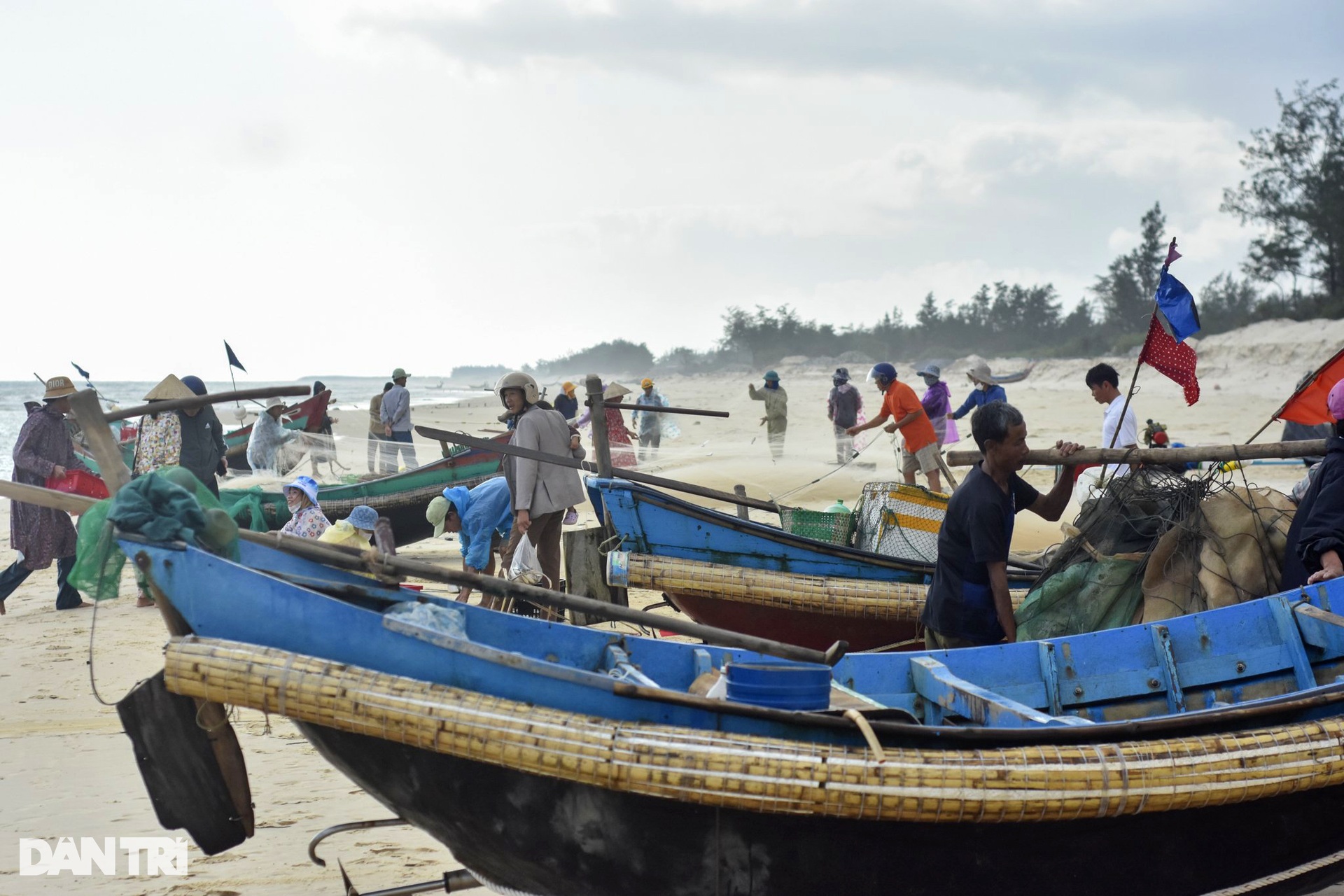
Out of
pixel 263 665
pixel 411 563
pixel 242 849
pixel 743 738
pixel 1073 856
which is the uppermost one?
pixel 411 563

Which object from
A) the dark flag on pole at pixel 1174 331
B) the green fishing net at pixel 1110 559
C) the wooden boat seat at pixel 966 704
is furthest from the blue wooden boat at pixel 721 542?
the wooden boat seat at pixel 966 704

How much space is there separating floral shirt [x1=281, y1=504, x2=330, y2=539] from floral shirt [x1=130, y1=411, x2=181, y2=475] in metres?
2.09

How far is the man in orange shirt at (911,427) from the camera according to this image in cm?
929

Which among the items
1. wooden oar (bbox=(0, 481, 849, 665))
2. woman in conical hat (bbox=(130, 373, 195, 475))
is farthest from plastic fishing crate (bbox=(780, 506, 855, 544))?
woman in conical hat (bbox=(130, 373, 195, 475))

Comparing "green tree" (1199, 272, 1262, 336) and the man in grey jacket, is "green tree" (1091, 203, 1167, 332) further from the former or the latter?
the man in grey jacket

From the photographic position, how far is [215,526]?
3.17 meters

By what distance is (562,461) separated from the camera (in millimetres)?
6289

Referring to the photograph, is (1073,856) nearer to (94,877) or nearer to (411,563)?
(411,563)

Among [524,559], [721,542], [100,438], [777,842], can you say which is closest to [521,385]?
[524,559]

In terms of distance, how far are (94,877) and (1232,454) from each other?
4.76 metres

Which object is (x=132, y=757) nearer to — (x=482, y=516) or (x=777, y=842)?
(x=482, y=516)

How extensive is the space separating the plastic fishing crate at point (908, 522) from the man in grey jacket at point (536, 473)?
2.01m

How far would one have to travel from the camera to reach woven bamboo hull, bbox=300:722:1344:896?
286cm

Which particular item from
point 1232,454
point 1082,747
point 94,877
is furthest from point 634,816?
point 1232,454
